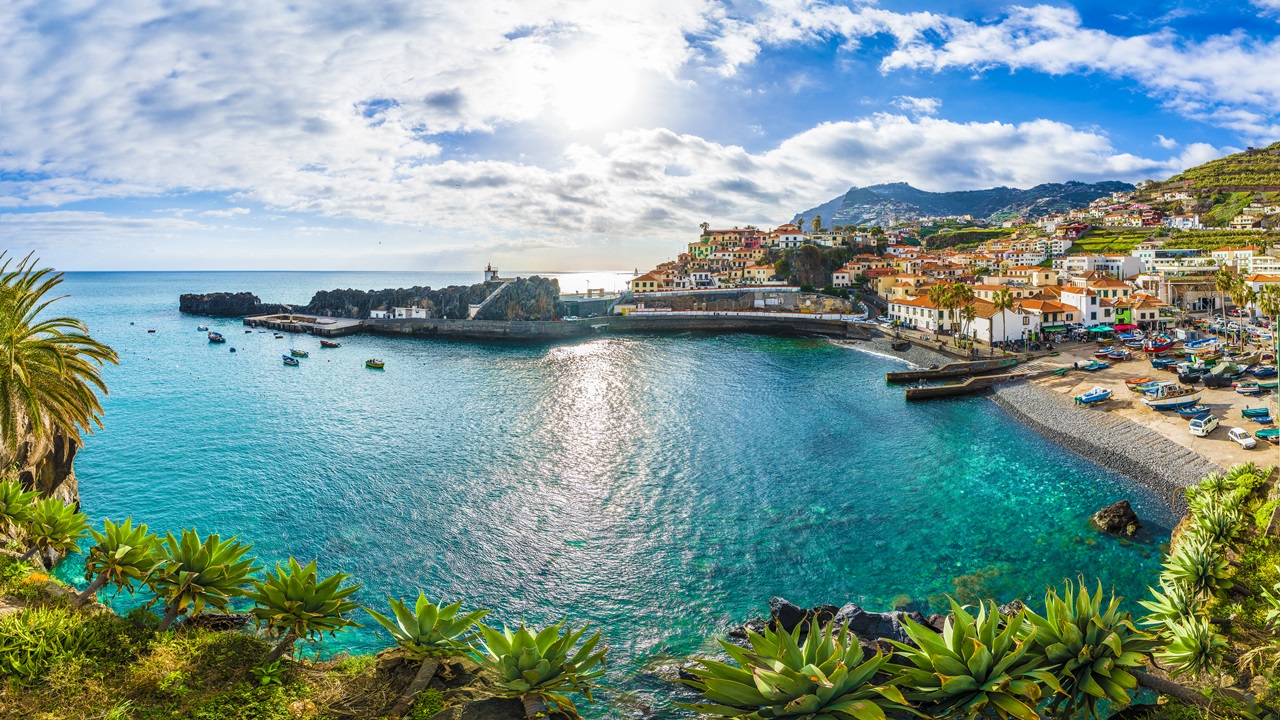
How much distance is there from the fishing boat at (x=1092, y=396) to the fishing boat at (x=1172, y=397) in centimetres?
206

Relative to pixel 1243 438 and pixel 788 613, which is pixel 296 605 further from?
pixel 1243 438

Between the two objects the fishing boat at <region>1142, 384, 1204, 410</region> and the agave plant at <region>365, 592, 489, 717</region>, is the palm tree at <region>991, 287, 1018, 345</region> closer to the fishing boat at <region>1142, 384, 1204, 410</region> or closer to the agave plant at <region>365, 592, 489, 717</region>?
the fishing boat at <region>1142, 384, 1204, 410</region>

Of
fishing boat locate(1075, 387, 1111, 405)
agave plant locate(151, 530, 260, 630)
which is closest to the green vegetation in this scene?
fishing boat locate(1075, 387, 1111, 405)

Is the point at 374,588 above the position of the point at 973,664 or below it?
below

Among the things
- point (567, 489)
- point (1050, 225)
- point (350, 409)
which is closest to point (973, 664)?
point (567, 489)

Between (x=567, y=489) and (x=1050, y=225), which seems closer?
(x=567, y=489)

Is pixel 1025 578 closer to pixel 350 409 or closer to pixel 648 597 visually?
pixel 648 597

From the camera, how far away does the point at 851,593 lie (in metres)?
19.7

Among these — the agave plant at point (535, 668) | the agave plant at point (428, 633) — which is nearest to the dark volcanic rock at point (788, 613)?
the agave plant at point (535, 668)

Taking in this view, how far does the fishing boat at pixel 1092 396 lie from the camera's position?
39.6 m

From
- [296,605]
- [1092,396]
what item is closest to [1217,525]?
[296,605]

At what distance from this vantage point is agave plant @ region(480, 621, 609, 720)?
770cm

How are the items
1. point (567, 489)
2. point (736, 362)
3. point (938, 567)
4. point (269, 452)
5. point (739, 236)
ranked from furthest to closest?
point (739, 236)
point (736, 362)
point (269, 452)
point (567, 489)
point (938, 567)

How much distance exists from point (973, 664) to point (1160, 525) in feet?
81.5
